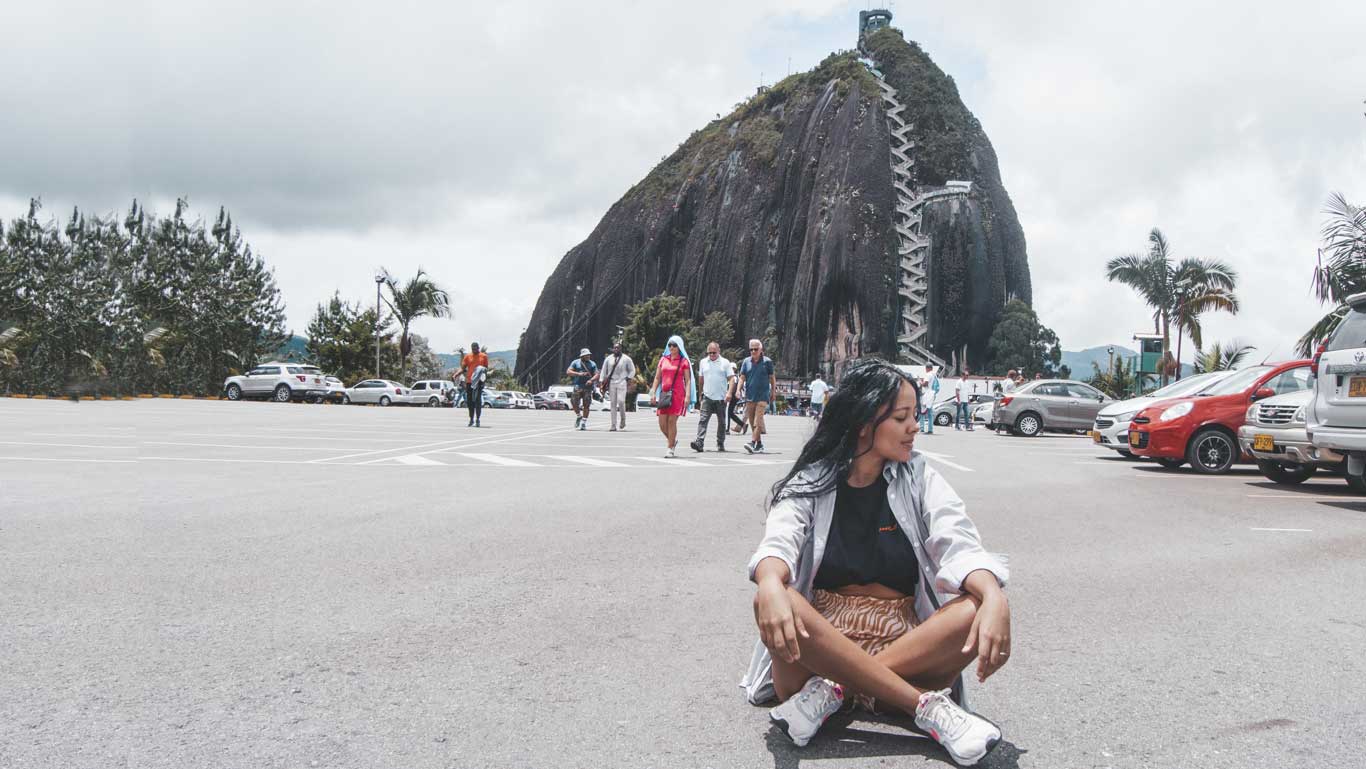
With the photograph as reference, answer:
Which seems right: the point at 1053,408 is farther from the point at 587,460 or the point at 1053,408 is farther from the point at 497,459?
the point at 497,459

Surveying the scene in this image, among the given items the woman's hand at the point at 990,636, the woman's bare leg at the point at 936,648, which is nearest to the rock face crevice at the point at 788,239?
the woman's bare leg at the point at 936,648

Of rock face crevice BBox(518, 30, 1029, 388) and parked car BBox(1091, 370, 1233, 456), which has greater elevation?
rock face crevice BBox(518, 30, 1029, 388)

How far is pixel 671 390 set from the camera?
14.9 meters

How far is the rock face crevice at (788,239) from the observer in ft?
295

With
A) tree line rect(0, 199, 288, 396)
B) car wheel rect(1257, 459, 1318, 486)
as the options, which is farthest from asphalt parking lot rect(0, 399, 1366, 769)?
tree line rect(0, 199, 288, 396)

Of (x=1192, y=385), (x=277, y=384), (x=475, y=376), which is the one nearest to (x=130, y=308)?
(x=277, y=384)

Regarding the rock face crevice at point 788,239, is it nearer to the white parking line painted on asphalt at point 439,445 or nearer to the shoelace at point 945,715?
the white parking line painted on asphalt at point 439,445

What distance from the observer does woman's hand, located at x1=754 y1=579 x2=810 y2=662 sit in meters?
2.90

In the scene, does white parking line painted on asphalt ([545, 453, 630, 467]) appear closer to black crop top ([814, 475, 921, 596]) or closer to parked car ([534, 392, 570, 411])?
black crop top ([814, 475, 921, 596])

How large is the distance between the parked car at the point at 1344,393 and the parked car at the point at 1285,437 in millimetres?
450

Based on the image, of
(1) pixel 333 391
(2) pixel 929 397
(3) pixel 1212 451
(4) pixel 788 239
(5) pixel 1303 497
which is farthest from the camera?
(4) pixel 788 239

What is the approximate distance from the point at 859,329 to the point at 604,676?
85678 mm

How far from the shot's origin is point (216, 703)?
349cm

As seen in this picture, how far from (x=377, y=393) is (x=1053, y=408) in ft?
116
